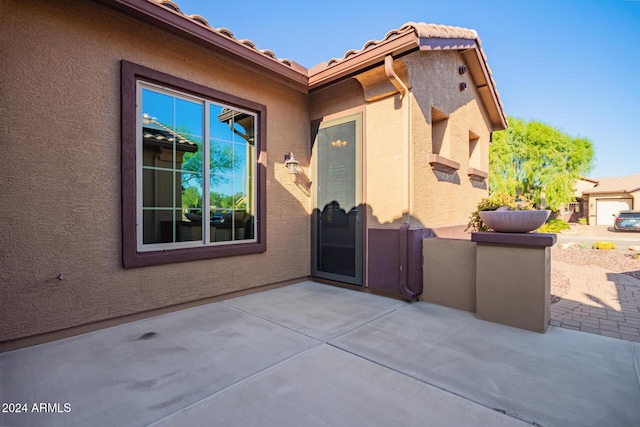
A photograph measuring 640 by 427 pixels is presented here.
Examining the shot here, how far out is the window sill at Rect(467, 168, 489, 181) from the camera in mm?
6746

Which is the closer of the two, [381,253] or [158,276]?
[158,276]

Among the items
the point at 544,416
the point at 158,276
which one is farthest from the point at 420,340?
the point at 158,276

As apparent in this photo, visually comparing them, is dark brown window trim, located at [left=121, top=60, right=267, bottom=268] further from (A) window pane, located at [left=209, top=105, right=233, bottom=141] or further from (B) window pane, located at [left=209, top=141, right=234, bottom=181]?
(B) window pane, located at [left=209, top=141, right=234, bottom=181]

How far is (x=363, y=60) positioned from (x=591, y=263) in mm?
8911

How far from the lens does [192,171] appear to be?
4.30 m

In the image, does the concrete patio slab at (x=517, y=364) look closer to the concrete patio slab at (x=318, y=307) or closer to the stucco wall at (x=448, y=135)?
the concrete patio slab at (x=318, y=307)

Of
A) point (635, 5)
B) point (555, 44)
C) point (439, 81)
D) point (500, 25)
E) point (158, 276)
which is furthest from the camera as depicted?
point (555, 44)

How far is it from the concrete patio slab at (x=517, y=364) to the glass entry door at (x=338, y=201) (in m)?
1.69

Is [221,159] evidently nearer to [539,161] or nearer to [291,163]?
[291,163]

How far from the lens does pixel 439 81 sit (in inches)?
221

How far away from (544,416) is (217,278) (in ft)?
13.3

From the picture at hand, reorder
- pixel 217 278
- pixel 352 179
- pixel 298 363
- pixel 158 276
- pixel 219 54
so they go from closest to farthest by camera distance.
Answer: pixel 298 363 → pixel 158 276 → pixel 219 54 → pixel 217 278 → pixel 352 179

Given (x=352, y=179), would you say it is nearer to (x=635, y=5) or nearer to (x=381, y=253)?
(x=381, y=253)

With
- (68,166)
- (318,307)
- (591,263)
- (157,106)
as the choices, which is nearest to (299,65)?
(157,106)
